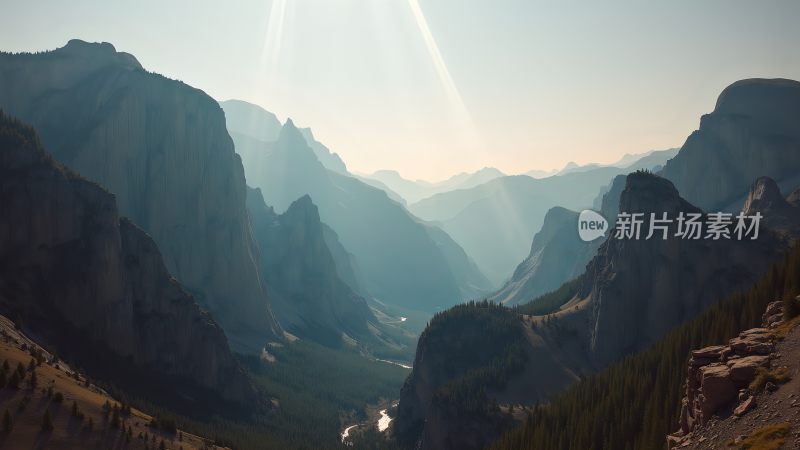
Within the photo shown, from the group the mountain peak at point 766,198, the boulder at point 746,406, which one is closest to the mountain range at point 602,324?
the mountain peak at point 766,198

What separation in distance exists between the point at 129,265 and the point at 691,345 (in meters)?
110

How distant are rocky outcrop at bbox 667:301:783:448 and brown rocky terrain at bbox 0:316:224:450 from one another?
58.2 metres

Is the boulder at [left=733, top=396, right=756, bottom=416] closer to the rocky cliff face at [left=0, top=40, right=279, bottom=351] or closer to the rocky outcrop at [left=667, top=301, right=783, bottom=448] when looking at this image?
the rocky outcrop at [left=667, top=301, right=783, bottom=448]

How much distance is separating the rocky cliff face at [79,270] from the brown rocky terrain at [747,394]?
102581 mm

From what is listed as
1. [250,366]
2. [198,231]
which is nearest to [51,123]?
[198,231]

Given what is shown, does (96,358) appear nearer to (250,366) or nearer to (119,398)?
(119,398)

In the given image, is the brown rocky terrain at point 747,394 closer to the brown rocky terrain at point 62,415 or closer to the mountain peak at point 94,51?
the brown rocky terrain at point 62,415

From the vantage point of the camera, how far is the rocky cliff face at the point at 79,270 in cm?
10375

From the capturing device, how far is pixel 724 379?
33.9m

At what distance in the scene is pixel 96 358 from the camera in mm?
107312

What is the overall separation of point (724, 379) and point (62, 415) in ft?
213

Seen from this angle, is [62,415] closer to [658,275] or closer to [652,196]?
[658,275]

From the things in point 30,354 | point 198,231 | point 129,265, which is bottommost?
point 30,354

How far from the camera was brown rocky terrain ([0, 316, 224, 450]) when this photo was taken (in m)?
58.8
